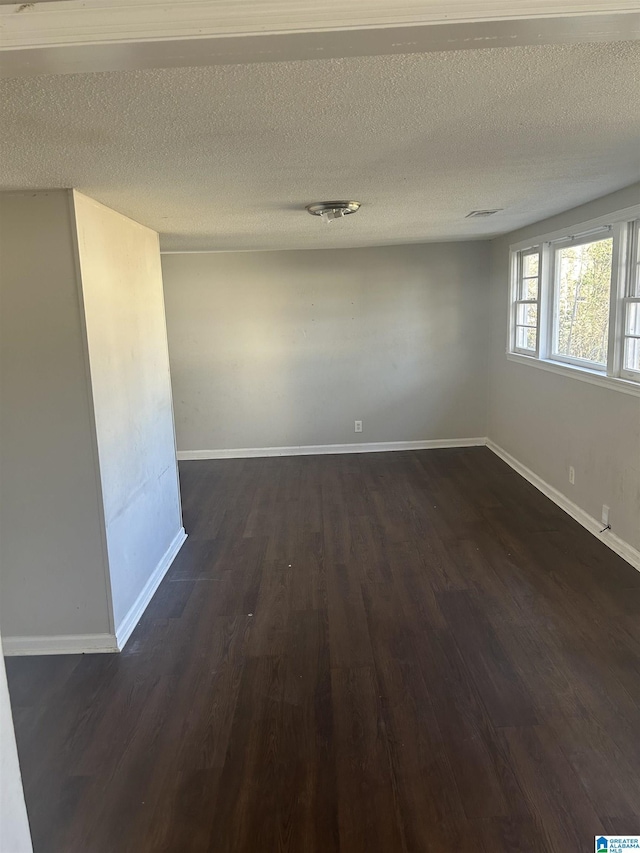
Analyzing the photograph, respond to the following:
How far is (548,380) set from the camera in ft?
14.9

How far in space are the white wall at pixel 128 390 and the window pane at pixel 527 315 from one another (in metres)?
3.18

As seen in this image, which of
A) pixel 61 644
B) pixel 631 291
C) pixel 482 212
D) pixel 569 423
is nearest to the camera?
pixel 61 644

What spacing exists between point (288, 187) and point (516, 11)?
1.79m

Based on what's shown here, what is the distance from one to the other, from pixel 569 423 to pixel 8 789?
398 centimetres

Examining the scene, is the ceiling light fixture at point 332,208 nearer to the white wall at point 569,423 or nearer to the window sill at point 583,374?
the white wall at point 569,423

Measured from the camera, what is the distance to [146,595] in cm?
323

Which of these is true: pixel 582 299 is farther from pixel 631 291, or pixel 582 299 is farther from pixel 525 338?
pixel 525 338

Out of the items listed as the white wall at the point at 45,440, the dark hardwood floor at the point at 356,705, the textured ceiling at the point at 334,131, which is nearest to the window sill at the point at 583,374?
the dark hardwood floor at the point at 356,705

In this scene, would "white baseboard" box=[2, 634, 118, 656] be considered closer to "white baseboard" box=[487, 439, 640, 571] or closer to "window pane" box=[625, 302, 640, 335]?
"white baseboard" box=[487, 439, 640, 571]

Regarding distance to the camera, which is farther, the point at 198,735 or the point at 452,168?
the point at 452,168

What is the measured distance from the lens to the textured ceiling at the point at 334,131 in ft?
4.37

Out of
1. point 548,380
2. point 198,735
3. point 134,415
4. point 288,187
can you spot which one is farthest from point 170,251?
point 198,735

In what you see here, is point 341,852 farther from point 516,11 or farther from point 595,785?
point 516,11

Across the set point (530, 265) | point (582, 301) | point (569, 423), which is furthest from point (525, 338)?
point (569, 423)
